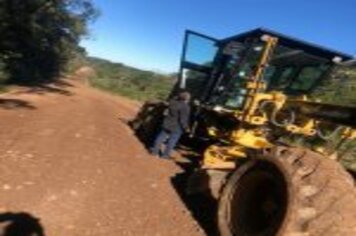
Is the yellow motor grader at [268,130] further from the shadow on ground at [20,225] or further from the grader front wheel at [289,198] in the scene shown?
the shadow on ground at [20,225]

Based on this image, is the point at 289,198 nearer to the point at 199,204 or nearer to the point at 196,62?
the point at 199,204

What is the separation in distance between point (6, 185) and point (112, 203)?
1.46 meters

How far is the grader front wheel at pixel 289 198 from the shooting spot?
5.13 metres

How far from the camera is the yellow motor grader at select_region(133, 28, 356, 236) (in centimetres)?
532

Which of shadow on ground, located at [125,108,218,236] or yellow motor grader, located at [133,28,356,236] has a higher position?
yellow motor grader, located at [133,28,356,236]

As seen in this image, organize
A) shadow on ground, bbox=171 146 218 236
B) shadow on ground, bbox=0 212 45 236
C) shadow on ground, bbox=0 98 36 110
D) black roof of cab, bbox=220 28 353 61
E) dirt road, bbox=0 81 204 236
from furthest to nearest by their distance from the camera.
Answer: shadow on ground, bbox=0 98 36 110
black roof of cab, bbox=220 28 353 61
shadow on ground, bbox=171 146 218 236
dirt road, bbox=0 81 204 236
shadow on ground, bbox=0 212 45 236

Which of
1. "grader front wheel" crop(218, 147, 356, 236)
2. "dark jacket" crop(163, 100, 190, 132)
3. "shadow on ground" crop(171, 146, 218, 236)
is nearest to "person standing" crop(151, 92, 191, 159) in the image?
"dark jacket" crop(163, 100, 190, 132)

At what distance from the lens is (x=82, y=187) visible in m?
7.92

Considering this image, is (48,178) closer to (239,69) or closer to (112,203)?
(112,203)

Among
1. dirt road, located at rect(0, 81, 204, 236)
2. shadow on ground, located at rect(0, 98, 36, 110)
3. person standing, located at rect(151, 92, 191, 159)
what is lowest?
shadow on ground, located at rect(0, 98, 36, 110)

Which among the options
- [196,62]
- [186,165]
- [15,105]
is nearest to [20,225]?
[186,165]

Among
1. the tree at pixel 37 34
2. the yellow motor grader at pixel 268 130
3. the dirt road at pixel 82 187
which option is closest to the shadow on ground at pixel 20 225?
the dirt road at pixel 82 187

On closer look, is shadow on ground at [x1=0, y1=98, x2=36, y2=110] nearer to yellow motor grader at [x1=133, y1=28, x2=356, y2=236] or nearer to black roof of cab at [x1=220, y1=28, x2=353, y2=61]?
yellow motor grader at [x1=133, y1=28, x2=356, y2=236]

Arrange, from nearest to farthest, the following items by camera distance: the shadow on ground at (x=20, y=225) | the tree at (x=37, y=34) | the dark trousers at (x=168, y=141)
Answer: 1. the shadow on ground at (x=20, y=225)
2. the dark trousers at (x=168, y=141)
3. the tree at (x=37, y=34)
